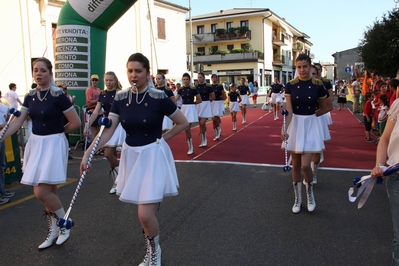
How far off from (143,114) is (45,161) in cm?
146

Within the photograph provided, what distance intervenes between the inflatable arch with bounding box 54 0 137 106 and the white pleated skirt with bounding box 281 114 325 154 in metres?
7.45

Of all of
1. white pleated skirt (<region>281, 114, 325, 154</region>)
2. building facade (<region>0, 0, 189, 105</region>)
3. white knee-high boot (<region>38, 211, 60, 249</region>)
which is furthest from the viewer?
building facade (<region>0, 0, 189, 105</region>)

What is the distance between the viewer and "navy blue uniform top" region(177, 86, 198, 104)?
392 inches

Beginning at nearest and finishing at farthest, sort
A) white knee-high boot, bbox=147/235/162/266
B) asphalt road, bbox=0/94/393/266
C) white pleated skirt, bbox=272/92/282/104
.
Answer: white knee-high boot, bbox=147/235/162/266 → asphalt road, bbox=0/94/393/266 → white pleated skirt, bbox=272/92/282/104

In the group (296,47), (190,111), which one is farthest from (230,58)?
(190,111)

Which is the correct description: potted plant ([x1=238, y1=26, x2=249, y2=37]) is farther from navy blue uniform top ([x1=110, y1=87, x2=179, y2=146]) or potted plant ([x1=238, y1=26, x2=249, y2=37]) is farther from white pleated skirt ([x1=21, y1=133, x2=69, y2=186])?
navy blue uniform top ([x1=110, y1=87, x2=179, y2=146])

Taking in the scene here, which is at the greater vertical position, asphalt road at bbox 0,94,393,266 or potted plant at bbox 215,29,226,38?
potted plant at bbox 215,29,226,38

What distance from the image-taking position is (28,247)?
424cm

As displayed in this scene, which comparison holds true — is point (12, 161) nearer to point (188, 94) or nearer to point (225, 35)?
point (188, 94)

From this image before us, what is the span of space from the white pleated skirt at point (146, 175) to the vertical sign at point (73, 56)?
8.30 metres

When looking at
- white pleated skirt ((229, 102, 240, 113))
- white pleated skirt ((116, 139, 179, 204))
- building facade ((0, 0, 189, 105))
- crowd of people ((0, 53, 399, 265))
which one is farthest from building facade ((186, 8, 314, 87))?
white pleated skirt ((116, 139, 179, 204))

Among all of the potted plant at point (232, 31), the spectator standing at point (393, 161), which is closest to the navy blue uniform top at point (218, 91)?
the spectator standing at point (393, 161)

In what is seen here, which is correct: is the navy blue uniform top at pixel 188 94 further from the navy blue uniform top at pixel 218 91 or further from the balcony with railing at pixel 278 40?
the balcony with railing at pixel 278 40

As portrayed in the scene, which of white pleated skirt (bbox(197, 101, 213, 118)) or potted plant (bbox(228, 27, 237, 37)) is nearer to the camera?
white pleated skirt (bbox(197, 101, 213, 118))
